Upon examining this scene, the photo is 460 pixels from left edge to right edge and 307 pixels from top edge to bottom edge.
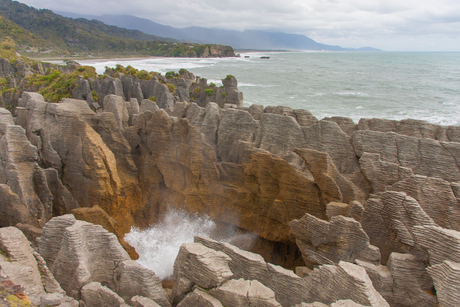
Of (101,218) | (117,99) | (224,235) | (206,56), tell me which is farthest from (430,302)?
(206,56)

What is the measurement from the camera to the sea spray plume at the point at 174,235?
11.5 metres

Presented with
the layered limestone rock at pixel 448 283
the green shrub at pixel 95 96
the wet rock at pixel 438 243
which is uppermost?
the green shrub at pixel 95 96

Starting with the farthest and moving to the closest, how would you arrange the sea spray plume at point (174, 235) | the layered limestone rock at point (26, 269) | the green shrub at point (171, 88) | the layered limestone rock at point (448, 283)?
the green shrub at point (171, 88), the sea spray plume at point (174, 235), the layered limestone rock at point (26, 269), the layered limestone rock at point (448, 283)

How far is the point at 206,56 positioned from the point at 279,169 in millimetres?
163539

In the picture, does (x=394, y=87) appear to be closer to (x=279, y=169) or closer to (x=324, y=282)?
(x=279, y=169)

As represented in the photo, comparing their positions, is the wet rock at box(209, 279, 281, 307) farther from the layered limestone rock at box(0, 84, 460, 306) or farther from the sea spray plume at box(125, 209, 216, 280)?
the sea spray plume at box(125, 209, 216, 280)

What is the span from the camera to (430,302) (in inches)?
239

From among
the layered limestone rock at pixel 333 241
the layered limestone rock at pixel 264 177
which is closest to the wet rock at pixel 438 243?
the layered limestone rock at pixel 264 177

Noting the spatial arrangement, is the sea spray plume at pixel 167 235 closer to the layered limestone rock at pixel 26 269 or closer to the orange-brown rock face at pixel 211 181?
the orange-brown rock face at pixel 211 181

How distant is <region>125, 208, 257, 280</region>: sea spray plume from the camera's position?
1146 cm

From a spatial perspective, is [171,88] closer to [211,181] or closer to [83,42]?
[211,181]

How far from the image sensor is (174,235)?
40.3 feet

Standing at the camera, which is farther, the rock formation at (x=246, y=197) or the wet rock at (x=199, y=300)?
the rock formation at (x=246, y=197)

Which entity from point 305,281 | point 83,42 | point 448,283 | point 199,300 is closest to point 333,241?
point 305,281
